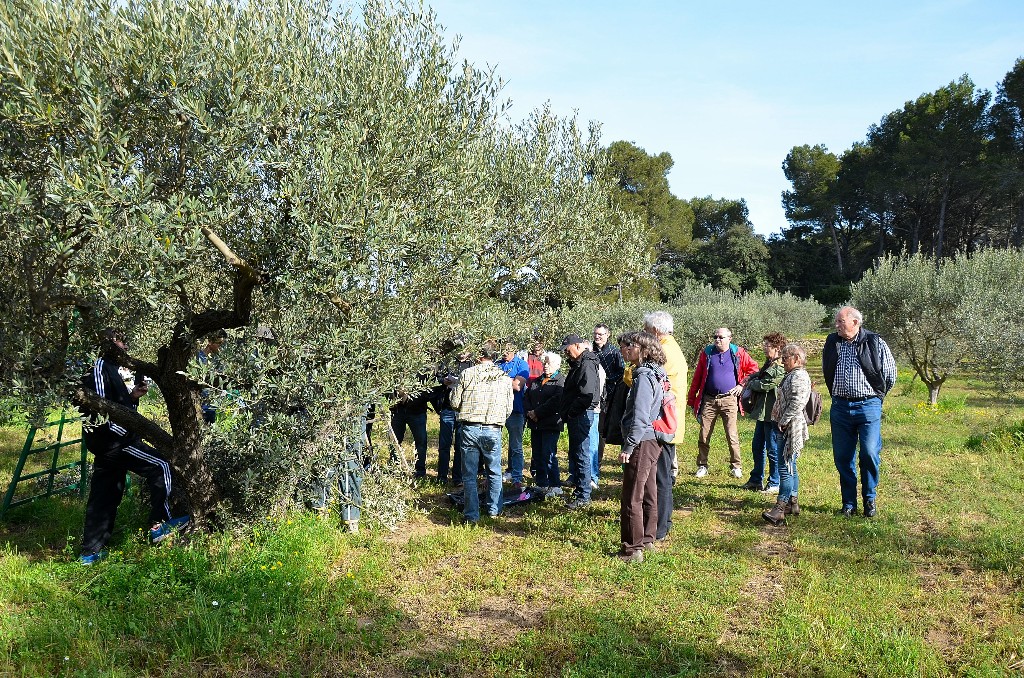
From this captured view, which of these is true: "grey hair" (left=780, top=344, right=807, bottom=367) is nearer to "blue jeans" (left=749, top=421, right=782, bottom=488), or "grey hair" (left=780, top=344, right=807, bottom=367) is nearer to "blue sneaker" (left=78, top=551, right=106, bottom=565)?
"blue jeans" (left=749, top=421, right=782, bottom=488)

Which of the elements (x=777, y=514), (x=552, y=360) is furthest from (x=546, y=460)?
(x=777, y=514)

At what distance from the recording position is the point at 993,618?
15.8ft

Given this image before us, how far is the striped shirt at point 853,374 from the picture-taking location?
22.3 ft

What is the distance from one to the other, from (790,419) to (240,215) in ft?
19.3

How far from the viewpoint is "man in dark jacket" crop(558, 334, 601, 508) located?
762cm

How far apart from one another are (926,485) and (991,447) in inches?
118

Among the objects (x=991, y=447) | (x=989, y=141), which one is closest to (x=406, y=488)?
(x=991, y=447)

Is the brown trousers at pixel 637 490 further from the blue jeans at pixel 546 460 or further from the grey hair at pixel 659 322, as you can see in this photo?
the blue jeans at pixel 546 460

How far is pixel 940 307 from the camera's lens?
1823 cm

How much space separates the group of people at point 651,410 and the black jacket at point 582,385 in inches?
0.5

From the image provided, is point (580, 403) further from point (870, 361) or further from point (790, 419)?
point (870, 361)

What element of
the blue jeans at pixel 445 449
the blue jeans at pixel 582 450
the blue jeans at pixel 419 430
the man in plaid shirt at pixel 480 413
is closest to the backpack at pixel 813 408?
the blue jeans at pixel 582 450

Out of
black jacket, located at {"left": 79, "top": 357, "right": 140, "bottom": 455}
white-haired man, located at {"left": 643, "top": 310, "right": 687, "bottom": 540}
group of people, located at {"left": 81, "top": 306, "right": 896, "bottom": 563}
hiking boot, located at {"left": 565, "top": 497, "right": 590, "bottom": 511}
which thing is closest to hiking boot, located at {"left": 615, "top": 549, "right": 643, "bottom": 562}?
group of people, located at {"left": 81, "top": 306, "right": 896, "bottom": 563}

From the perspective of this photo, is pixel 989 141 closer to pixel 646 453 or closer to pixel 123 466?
pixel 646 453
